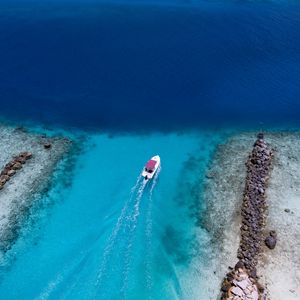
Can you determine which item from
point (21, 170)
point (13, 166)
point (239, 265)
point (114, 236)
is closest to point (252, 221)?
point (239, 265)

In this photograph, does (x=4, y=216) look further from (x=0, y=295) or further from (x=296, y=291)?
(x=296, y=291)

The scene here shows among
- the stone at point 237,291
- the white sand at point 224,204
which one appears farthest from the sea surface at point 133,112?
the stone at point 237,291

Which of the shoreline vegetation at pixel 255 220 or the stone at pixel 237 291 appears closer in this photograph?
the stone at pixel 237 291

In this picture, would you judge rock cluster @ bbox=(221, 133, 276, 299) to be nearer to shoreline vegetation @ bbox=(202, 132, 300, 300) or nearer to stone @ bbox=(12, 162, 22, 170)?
shoreline vegetation @ bbox=(202, 132, 300, 300)

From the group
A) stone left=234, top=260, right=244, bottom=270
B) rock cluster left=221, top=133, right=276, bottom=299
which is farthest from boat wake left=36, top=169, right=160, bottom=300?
stone left=234, top=260, right=244, bottom=270

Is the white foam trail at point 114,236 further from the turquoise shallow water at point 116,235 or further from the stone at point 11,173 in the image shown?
the stone at point 11,173

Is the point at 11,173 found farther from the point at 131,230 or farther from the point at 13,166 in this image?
the point at 131,230

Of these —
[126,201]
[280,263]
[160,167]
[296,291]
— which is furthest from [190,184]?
[296,291]
